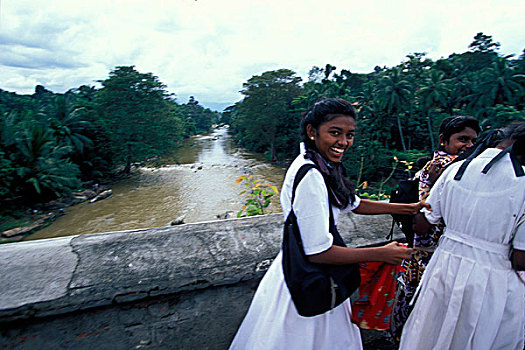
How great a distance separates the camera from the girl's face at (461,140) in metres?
1.61

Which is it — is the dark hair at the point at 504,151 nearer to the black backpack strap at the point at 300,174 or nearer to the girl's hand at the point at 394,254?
the girl's hand at the point at 394,254

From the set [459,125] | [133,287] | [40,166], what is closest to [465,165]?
[459,125]

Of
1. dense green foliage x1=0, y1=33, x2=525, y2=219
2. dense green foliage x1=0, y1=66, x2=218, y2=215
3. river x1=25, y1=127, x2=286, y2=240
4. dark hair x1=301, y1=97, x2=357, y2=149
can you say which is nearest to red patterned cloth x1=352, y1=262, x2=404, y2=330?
dark hair x1=301, y1=97, x2=357, y2=149

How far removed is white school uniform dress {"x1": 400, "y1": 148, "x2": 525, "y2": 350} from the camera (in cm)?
112

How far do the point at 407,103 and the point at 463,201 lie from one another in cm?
2442

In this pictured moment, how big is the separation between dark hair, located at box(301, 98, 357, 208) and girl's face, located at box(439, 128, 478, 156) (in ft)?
2.65

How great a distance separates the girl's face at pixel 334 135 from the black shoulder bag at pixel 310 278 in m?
0.15

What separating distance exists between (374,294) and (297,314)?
352 millimetres

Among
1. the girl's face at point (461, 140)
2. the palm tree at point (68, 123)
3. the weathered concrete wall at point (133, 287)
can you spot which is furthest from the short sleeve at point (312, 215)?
the palm tree at point (68, 123)

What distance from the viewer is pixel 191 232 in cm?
148

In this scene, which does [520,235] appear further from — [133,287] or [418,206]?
[133,287]

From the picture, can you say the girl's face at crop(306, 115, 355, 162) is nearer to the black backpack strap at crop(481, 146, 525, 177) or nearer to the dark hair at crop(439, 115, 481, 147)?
the black backpack strap at crop(481, 146, 525, 177)

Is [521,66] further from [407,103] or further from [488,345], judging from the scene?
[488,345]

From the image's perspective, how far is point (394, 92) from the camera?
71.6ft
